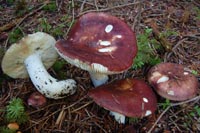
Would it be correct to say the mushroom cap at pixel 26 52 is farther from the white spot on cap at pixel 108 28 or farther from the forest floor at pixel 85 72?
the white spot on cap at pixel 108 28

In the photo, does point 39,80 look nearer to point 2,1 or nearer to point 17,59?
point 17,59

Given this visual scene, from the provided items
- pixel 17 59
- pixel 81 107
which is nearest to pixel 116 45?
pixel 81 107

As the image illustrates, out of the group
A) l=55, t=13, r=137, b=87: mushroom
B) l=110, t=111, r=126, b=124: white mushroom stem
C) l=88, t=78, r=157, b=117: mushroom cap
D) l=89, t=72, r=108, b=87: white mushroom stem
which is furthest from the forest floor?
l=55, t=13, r=137, b=87: mushroom

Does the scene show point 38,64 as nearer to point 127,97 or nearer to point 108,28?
point 108,28

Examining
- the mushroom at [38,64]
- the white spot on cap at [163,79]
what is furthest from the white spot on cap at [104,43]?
the white spot on cap at [163,79]

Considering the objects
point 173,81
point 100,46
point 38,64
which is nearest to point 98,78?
point 100,46

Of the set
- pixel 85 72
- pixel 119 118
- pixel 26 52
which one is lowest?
pixel 119 118
